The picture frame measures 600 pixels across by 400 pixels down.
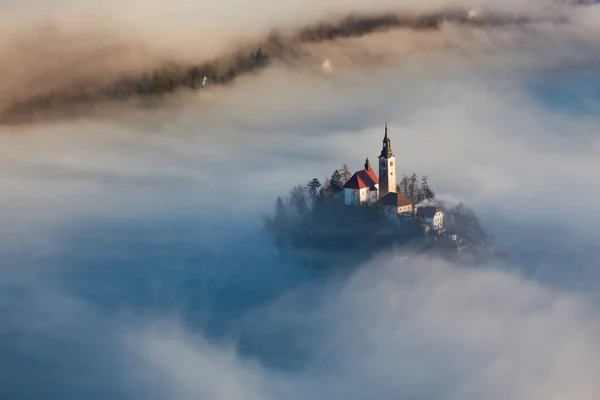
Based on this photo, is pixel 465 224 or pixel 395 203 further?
pixel 465 224

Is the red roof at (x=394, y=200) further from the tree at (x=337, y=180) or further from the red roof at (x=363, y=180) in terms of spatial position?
the tree at (x=337, y=180)

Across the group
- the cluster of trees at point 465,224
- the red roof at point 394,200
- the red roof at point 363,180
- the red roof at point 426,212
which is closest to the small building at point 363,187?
the red roof at point 363,180

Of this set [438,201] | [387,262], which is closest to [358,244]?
[387,262]

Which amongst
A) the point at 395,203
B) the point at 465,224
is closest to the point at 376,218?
the point at 395,203

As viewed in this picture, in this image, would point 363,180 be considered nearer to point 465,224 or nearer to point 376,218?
point 376,218

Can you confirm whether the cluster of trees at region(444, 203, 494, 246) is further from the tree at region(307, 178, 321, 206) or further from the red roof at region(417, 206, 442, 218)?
the tree at region(307, 178, 321, 206)

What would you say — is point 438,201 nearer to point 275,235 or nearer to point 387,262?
point 387,262

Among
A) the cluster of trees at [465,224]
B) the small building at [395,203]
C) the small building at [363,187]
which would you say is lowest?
the cluster of trees at [465,224]
